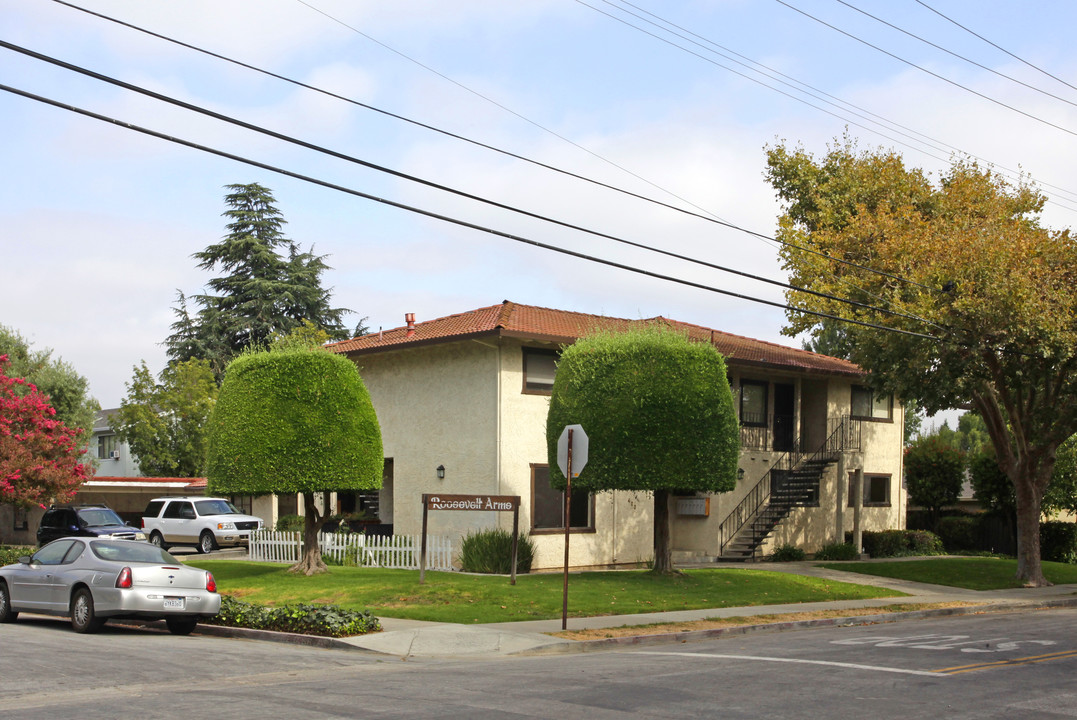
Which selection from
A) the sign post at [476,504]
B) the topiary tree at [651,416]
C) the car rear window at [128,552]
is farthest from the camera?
the topiary tree at [651,416]

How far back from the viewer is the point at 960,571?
1113 inches

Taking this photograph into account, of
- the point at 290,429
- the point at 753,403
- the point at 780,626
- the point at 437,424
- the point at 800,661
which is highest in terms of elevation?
the point at 753,403

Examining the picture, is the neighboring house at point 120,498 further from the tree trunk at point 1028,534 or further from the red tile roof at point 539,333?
the tree trunk at point 1028,534

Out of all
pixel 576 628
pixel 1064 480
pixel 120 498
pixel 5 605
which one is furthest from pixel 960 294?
pixel 120 498

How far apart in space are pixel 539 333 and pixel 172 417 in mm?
28833

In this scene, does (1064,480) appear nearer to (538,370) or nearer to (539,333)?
(538,370)

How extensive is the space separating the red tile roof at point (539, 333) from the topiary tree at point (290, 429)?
409 cm

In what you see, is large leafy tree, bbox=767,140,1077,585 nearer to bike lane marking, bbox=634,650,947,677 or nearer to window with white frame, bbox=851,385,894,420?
window with white frame, bbox=851,385,894,420

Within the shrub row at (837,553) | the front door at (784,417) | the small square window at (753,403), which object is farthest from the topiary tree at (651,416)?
the shrub row at (837,553)

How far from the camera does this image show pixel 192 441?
157 feet

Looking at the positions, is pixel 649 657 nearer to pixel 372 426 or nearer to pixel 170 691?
pixel 170 691

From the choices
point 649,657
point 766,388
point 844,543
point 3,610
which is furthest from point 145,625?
point 844,543

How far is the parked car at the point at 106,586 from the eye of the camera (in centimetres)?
1455

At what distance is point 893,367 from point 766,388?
6586 mm
